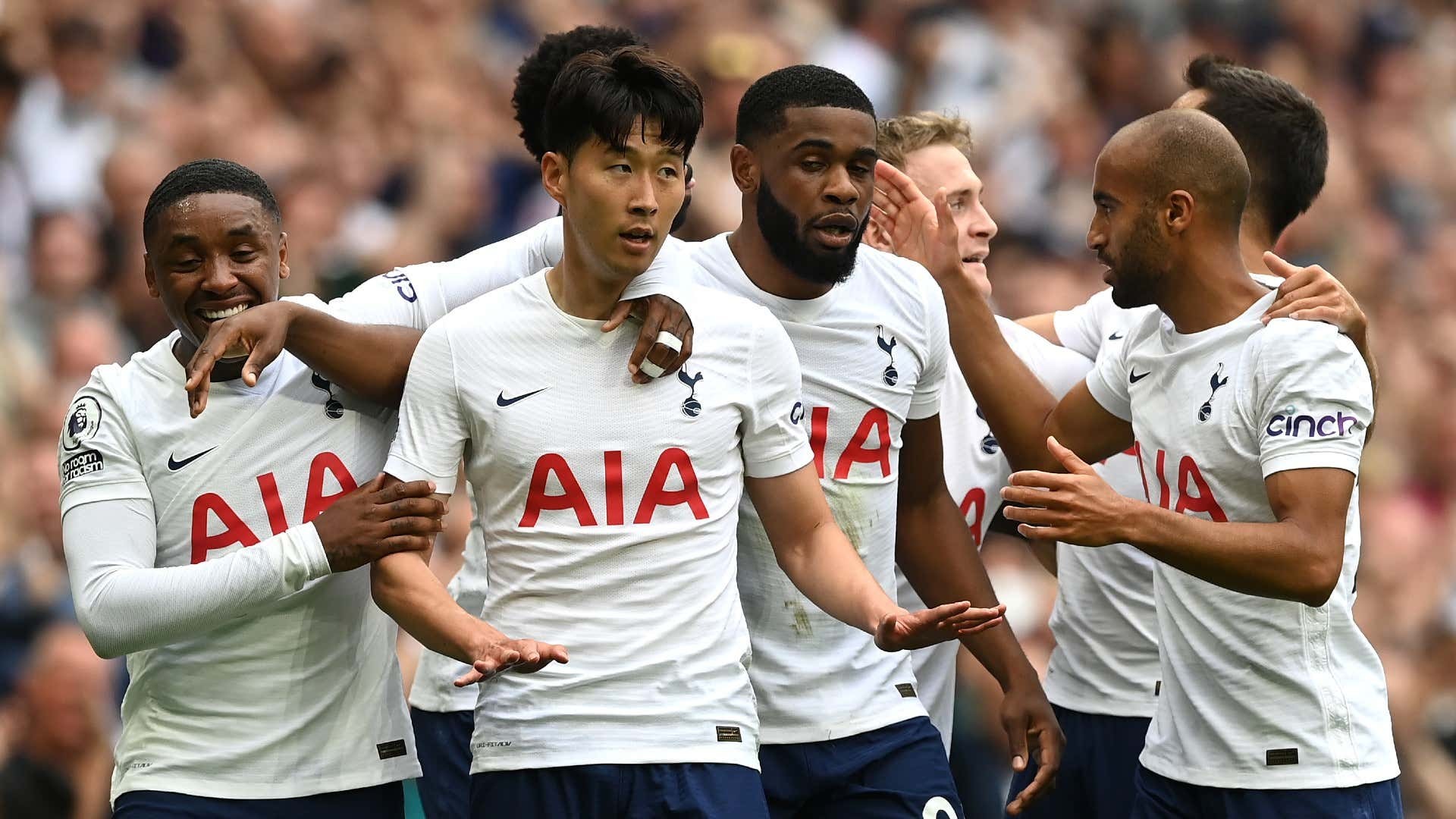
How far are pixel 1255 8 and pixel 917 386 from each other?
30.5 feet

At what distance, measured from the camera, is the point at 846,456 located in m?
4.73

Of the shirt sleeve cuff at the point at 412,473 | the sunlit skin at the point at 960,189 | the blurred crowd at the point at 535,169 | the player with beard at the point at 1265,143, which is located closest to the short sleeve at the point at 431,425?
the shirt sleeve cuff at the point at 412,473

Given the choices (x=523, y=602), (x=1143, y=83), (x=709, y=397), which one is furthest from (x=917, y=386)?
(x=1143, y=83)

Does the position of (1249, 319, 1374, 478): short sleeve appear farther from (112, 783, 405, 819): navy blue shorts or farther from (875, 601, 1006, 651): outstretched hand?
(112, 783, 405, 819): navy blue shorts

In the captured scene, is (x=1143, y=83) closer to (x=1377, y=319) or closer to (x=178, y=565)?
(x=1377, y=319)

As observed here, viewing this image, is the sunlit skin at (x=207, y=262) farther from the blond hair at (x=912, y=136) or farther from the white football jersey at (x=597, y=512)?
the blond hair at (x=912, y=136)

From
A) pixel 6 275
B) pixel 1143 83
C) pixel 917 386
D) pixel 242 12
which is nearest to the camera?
pixel 917 386

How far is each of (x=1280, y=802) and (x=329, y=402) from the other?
2.38 meters

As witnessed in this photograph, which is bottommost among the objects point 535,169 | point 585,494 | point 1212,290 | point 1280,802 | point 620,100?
point 1280,802

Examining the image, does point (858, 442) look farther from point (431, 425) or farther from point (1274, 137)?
point (1274, 137)

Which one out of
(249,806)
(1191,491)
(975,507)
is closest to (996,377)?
(975,507)

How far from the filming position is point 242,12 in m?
9.65

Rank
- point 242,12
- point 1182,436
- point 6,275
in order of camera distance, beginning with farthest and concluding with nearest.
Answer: point 242,12, point 6,275, point 1182,436

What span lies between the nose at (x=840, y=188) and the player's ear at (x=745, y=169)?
23 cm
